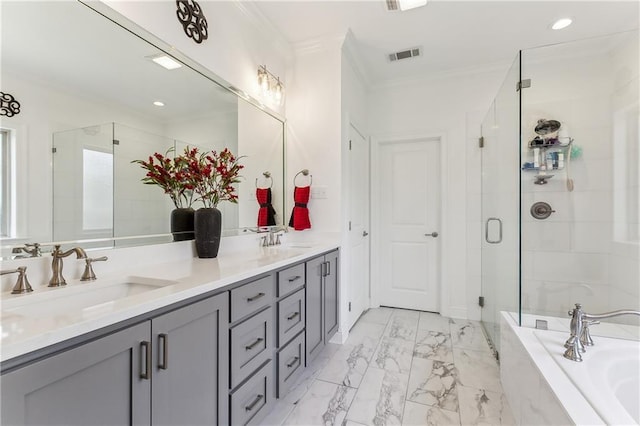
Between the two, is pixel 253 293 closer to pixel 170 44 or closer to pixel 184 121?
pixel 184 121

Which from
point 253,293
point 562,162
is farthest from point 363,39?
point 253,293

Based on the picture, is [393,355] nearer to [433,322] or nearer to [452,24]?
[433,322]

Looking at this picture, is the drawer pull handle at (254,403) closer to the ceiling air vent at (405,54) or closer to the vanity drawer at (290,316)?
the vanity drawer at (290,316)

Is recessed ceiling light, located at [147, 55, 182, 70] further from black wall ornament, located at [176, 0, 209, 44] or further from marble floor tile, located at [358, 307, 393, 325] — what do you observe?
marble floor tile, located at [358, 307, 393, 325]

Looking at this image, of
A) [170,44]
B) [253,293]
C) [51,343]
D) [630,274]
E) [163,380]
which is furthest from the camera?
[630,274]

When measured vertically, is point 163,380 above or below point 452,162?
below

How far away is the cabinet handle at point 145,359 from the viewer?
85 centimetres

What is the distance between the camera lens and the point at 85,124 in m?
1.18

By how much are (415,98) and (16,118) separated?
10.7 feet

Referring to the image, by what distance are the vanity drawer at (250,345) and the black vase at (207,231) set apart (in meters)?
0.52

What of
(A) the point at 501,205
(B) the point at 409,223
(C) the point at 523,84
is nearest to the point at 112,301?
(A) the point at 501,205

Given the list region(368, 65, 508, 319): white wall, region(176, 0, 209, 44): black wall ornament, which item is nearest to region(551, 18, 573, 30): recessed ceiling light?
region(368, 65, 508, 319): white wall

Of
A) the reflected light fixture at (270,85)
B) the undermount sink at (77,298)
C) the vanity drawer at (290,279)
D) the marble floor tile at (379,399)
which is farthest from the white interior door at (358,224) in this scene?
the undermount sink at (77,298)

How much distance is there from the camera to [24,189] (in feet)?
3.24
